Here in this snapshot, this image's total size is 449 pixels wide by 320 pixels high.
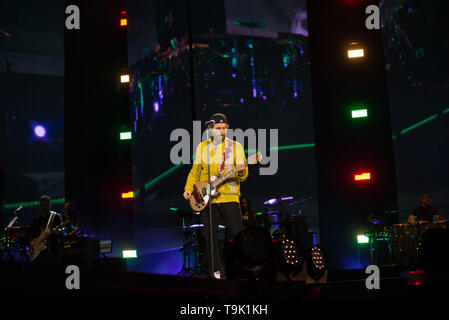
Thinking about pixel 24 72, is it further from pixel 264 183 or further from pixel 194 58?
pixel 264 183

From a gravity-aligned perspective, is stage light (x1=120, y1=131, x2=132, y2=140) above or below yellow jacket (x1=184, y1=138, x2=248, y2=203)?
above

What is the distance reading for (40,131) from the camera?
855cm

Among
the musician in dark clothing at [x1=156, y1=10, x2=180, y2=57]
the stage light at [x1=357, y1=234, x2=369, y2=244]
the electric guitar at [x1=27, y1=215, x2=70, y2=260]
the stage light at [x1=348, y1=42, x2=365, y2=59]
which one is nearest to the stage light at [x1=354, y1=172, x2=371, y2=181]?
the stage light at [x1=357, y1=234, x2=369, y2=244]

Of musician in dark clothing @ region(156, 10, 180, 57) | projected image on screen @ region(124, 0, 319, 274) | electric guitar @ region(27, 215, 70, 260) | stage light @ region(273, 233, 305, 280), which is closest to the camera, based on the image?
stage light @ region(273, 233, 305, 280)

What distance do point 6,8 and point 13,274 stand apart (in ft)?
25.7

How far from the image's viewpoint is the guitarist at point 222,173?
192 inches

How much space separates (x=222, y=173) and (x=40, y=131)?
4913 millimetres

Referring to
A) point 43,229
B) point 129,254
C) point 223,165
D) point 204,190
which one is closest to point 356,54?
point 223,165

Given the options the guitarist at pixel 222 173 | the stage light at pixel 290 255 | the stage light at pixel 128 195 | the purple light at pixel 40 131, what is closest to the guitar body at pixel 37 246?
the stage light at pixel 128 195

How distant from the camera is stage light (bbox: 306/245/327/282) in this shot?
4707mm

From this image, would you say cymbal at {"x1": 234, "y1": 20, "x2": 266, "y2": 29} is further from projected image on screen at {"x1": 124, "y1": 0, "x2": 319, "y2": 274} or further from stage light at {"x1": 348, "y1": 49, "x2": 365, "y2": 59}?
stage light at {"x1": 348, "y1": 49, "x2": 365, "y2": 59}

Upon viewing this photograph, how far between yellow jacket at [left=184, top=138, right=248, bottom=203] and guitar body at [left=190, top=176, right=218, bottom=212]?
0.21ft

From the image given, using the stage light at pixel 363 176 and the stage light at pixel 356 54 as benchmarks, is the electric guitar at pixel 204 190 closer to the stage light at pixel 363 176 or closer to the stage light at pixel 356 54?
the stage light at pixel 363 176

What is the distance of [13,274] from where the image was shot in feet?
7.32
